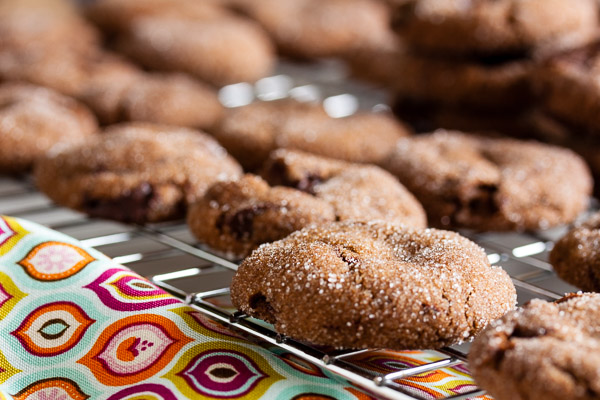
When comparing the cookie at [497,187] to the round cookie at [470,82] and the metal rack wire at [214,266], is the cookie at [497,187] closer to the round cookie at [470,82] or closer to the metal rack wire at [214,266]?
the metal rack wire at [214,266]

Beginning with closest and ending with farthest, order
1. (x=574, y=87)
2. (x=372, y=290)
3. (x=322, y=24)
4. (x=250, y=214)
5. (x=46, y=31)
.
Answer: (x=372, y=290) < (x=250, y=214) < (x=574, y=87) < (x=46, y=31) < (x=322, y=24)

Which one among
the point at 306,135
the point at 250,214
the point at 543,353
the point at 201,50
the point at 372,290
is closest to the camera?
the point at 543,353

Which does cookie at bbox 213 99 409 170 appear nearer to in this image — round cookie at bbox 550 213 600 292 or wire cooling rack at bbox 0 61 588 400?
wire cooling rack at bbox 0 61 588 400

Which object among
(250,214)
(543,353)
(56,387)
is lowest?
(56,387)

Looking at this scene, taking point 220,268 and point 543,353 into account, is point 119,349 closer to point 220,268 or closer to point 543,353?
point 220,268

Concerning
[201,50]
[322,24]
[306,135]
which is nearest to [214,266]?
[306,135]

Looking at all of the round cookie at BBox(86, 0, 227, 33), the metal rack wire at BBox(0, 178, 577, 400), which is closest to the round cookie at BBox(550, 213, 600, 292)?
the metal rack wire at BBox(0, 178, 577, 400)

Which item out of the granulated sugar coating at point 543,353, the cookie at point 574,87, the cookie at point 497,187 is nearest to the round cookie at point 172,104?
the cookie at point 497,187
